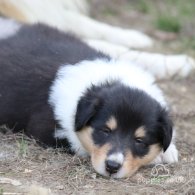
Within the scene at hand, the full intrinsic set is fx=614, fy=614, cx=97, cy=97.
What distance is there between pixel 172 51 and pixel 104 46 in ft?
5.17

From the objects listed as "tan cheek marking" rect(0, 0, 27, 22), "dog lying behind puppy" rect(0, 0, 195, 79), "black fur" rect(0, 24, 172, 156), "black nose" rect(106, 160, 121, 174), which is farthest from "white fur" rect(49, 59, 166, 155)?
"tan cheek marking" rect(0, 0, 27, 22)

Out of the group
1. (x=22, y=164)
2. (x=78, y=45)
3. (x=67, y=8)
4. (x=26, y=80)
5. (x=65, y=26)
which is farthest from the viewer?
(x=67, y=8)

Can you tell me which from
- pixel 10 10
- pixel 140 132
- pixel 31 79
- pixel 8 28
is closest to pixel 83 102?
pixel 140 132

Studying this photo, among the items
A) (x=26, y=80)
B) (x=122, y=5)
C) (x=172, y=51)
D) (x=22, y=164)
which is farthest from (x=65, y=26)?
(x=22, y=164)

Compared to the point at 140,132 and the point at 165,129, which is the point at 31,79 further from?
the point at 165,129

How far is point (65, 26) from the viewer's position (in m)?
9.95

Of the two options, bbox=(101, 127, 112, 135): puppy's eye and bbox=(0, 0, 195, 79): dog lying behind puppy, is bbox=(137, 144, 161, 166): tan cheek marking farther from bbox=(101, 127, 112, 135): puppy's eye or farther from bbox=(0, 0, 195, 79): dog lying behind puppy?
bbox=(0, 0, 195, 79): dog lying behind puppy

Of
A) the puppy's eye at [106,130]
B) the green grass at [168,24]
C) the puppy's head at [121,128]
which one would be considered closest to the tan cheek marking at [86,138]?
the puppy's head at [121,128]

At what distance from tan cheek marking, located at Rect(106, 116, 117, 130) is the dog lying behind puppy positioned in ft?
9.37

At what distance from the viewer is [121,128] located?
5.39 m

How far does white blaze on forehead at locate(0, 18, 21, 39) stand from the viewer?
7125 millimetres

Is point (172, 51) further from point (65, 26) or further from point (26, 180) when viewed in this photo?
point (26, 180)

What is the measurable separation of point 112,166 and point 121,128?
1.22ft

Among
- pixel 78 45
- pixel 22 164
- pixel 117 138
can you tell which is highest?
pixel 78 45
